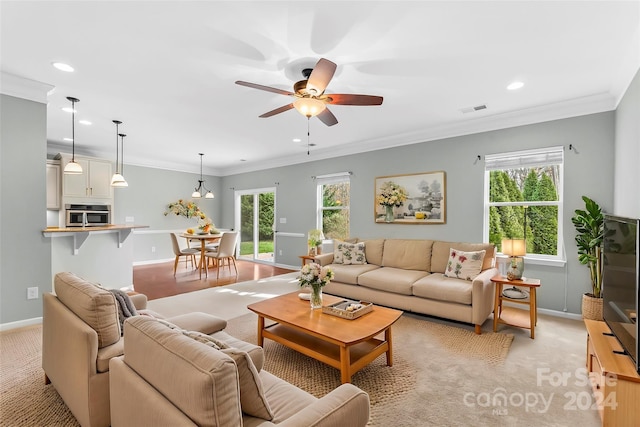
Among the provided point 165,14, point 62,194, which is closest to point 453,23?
point 165,14

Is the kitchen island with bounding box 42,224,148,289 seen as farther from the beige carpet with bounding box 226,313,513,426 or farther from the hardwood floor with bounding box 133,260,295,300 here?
the beige carpet with bounding box 226,313,513,426

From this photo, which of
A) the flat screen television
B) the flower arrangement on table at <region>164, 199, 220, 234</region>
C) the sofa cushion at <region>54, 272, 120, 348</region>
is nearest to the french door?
the flower arrangement on table at <region>164, 199, 220, 234</region>

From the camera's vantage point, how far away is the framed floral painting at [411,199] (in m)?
4.78

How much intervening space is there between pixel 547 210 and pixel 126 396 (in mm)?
4787

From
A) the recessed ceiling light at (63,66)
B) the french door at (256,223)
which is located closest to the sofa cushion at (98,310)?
the recessed ceiling light at (63,66)

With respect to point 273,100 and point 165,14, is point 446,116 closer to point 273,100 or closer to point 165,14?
point 273,100

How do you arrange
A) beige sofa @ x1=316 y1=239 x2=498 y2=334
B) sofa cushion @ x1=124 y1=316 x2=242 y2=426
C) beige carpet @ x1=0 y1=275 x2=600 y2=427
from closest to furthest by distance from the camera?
1. sofa cushion @ x1=124 y1=316 x2=242 y2=426
2. beige carpet @ x1=0 y1=275 x2=600 y2=427
3. beige sofa @ x1=316 y1=239 x2=498 y2=334

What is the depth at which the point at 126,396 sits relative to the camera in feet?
3.98

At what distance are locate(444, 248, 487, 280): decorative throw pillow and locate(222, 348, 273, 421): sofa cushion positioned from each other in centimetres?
330

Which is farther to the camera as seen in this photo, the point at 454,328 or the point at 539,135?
the point at 539,135

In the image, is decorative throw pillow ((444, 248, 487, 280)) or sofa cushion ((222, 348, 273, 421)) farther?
decorative throw pillow ((444, 248, 487, 280))

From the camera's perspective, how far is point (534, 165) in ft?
13.2

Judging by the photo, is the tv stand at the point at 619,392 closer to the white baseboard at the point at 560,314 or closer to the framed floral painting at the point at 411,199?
the white baseboard at the point at 560,314

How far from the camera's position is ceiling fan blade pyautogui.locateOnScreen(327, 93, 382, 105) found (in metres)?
2.54
